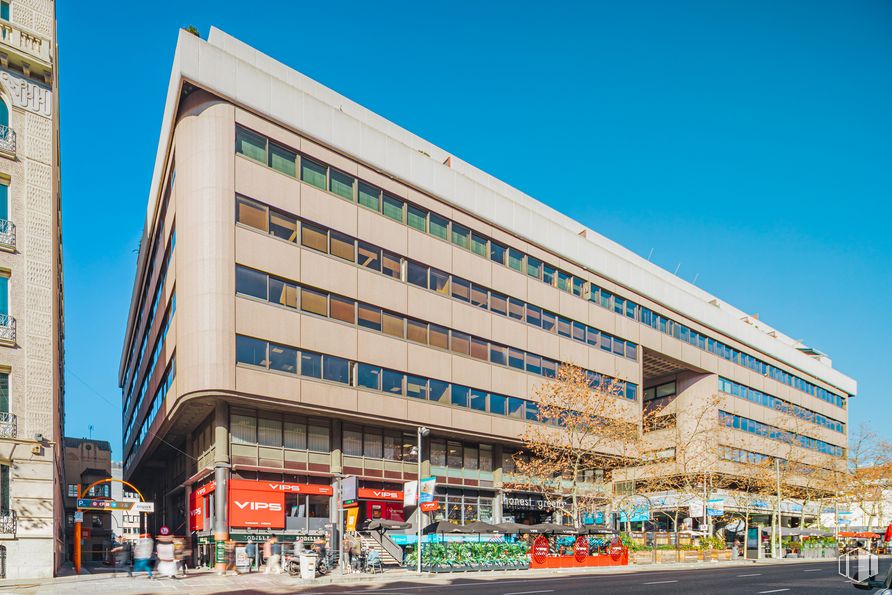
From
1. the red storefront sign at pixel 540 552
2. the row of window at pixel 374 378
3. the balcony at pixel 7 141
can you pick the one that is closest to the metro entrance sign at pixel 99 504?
the row of window at pixel 374 378

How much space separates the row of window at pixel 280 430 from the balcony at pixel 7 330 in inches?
455

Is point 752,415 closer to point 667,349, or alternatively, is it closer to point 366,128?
point 667,349

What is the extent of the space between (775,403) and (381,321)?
57.4m

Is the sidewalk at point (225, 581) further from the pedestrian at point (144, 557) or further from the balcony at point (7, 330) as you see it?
the balcony at point (7, 330)

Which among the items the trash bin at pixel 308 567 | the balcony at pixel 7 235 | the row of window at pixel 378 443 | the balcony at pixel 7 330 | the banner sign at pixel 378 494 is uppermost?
the balcony at pixel 7 235

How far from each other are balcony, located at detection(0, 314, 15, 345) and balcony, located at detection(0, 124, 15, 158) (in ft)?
22.7

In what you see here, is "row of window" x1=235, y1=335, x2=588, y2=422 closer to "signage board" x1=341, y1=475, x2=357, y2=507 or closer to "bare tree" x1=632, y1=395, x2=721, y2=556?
"signage board" x1=341, y1=475, x2=357, y2=507

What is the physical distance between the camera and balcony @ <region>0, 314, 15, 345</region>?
3200cm

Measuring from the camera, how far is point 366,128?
46.8 m

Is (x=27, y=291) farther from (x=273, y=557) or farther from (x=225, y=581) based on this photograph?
(x=273, y=557)

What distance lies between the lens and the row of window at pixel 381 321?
1601 inches

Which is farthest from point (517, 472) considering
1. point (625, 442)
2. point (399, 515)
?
point (399, 515)

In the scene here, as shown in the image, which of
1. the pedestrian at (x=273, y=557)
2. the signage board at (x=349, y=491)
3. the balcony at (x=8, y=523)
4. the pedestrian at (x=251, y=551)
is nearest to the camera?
the balcony at (x=8, y=523)

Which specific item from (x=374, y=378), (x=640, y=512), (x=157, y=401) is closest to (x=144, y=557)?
(x=374, y=378)
